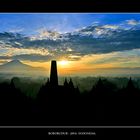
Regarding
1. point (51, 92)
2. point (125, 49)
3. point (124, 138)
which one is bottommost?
point (124, 138)

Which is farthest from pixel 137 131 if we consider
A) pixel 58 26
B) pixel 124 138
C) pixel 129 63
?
pixel 58 26

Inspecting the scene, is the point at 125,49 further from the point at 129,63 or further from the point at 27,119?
the point at 27,119

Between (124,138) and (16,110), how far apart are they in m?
0.59

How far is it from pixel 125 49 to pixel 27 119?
2.14ft

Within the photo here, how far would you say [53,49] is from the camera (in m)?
2.58

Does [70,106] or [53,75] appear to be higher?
[53,75]

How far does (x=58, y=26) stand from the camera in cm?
257

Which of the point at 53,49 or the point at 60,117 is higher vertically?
the point at 53,49

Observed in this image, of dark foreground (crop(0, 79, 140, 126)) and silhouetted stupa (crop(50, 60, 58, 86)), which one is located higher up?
silhouetted stupa (crop(50, 60, 58, 86))

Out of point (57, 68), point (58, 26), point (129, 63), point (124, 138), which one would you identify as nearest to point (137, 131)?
point (124, 138)

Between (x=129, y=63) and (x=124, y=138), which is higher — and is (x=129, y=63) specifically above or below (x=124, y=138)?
above

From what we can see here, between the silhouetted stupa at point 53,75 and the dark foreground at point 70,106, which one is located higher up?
the silhouetted stupa at point 53,75
